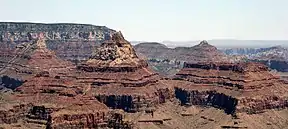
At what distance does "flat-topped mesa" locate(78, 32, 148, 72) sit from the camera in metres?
192

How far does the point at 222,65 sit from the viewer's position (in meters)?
197

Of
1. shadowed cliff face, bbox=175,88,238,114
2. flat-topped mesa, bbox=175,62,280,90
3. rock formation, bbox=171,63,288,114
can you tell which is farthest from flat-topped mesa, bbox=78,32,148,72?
flat-topped mesa, bbox=175,62,280,90

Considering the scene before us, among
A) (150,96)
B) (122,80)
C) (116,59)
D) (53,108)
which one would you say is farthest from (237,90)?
(53,108)

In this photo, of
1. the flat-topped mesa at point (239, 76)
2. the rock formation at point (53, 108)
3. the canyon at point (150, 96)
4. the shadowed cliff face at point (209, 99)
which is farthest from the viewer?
the flat-topped mesa at point (239, 76)

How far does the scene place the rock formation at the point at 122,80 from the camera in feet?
596

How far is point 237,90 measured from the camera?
182000mm

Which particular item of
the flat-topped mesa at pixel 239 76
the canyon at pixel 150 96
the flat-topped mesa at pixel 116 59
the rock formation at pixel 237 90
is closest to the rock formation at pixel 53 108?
the canyon at pixel 150 96

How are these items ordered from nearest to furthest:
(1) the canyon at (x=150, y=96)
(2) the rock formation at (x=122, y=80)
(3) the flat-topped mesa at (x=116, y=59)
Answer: (1) the canyon at (x=150, y=96) → (2) the rock formation at (x=122, y=80) → (3) the flat-topped mesa at (x=116, y=59)

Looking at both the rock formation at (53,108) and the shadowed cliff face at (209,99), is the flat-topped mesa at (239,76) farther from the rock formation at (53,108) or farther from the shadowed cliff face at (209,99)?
the rock formation at (53,108)

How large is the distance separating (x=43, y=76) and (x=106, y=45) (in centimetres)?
2938

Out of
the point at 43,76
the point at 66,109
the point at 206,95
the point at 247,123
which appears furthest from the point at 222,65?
the point at 66,109

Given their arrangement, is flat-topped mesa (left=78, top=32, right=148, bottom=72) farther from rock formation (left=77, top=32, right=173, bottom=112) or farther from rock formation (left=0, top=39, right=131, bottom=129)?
rock formation (left=0, top=39, right=131, bottom=129)

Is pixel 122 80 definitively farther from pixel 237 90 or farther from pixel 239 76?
pixel 239 76

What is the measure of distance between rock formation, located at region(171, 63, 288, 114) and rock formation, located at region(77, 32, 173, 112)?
9.40 metres
